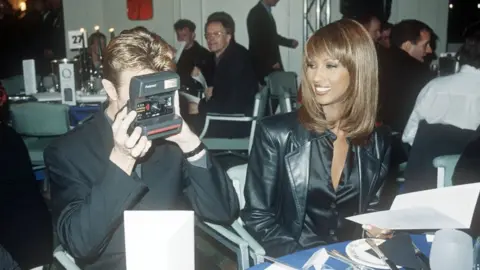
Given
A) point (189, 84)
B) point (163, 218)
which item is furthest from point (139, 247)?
point (189, 84)

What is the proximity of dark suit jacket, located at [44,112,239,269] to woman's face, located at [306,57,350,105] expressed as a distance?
0.49 metres

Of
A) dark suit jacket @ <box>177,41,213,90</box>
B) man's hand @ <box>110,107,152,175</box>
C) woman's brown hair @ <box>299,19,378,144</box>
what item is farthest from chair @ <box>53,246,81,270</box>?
dark suit jacket @ <box>177,41,213,90</box>

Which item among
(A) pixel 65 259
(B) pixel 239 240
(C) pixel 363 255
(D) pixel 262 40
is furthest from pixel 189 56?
(C) pixel 363 255

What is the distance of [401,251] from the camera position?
1502 mm

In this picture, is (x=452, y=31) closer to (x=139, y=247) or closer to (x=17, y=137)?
(x=17, y=137)

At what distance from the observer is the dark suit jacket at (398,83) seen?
4.27 m

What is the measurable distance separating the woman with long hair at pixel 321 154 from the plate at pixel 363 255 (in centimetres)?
41

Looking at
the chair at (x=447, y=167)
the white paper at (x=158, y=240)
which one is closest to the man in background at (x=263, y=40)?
the chair at (x=447, y=167)

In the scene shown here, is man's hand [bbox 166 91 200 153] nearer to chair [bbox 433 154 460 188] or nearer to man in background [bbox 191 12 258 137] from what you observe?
chair [bbox 433 154 460 188]

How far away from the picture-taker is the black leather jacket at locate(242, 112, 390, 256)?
205 centimetres

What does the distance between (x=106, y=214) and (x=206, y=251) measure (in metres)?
2.13

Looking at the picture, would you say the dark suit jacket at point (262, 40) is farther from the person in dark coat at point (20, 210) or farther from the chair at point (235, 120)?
the person in dark coat at point (20, 210)

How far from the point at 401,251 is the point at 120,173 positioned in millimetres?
813

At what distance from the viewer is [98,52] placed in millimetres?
6273
